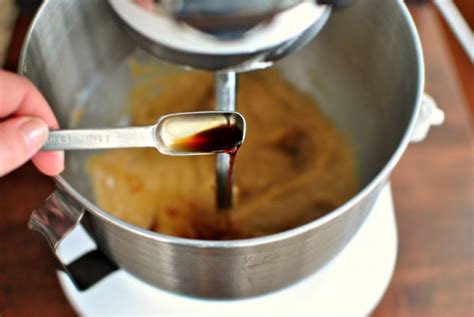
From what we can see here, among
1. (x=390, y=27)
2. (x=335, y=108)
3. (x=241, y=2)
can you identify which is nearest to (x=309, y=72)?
(x=335, y=108)

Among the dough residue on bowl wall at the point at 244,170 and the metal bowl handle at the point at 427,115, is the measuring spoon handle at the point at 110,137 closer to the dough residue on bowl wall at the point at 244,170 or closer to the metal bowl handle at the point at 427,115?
the dough residue on bowl wall at the point at 244,170

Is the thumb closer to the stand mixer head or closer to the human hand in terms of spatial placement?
the human hand

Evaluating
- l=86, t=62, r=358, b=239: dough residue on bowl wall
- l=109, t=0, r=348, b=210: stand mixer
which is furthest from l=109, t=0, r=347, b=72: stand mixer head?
l=86, t=62, r=358, b=239: dough residue on bowl wall

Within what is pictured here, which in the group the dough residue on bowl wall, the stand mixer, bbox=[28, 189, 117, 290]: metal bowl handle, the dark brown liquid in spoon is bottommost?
the dough residue on bowl wall

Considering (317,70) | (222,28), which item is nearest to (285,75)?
(317,70)

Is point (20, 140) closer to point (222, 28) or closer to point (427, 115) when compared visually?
point (222, 28)

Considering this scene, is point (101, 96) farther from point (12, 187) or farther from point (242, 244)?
point (242, 244)
